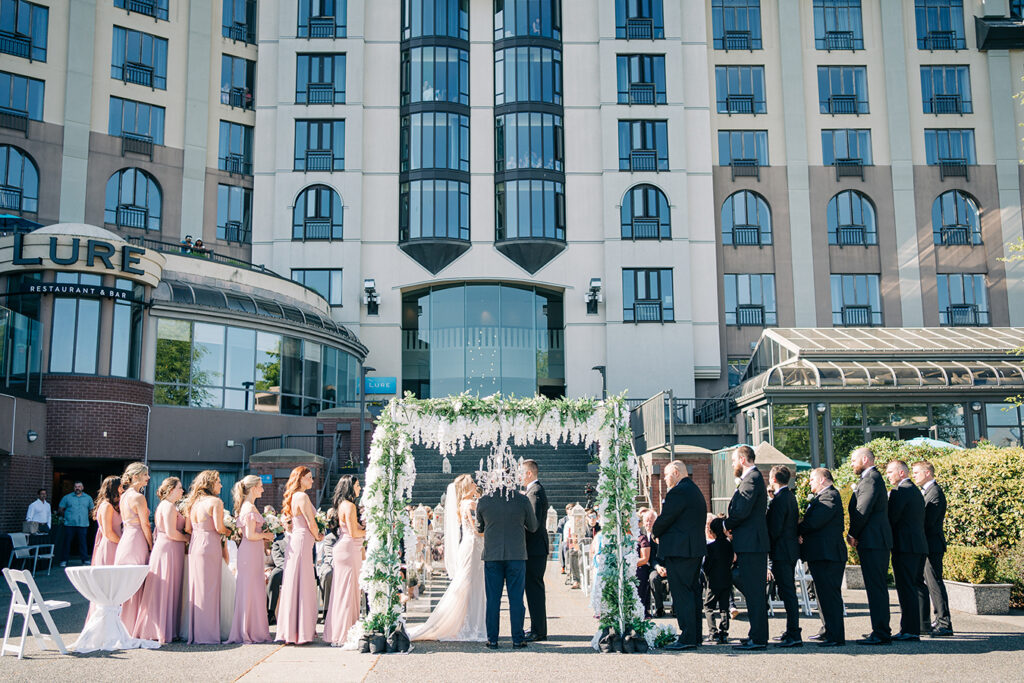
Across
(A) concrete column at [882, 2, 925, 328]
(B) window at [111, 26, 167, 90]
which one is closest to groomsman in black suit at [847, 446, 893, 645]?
(A) concrete column at [882, 2, 925, 328]

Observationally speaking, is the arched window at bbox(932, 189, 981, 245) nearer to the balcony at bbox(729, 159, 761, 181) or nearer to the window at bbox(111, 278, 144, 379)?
the balcony at bbox(729, 159, 761, 181)

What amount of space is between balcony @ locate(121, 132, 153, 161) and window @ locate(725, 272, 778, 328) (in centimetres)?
2228

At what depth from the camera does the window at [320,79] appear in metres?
35.7

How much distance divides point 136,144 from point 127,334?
13.6 metres

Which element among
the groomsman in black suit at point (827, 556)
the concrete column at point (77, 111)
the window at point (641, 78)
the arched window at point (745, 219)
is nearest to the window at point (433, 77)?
the window at point (641, 78)

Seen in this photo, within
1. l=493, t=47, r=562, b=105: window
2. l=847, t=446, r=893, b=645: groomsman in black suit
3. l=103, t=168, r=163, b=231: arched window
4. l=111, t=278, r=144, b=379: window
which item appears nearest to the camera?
l=847, t=446, r=893, b=645: groomsman in black suit

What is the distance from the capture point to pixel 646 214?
3538 cm

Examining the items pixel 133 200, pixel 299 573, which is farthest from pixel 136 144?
pixel 299 573

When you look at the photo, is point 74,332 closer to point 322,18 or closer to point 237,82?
point 237,82

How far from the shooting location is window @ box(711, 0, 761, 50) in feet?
122

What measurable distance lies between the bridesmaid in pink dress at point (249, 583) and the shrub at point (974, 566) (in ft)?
29.4

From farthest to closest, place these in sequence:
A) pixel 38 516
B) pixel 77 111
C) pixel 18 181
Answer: pixel 77 111
pixel 18 181
pixel 38 516

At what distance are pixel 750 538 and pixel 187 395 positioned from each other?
1825 centimetres

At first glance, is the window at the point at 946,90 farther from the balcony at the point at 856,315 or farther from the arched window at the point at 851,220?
the balcony at the point at 856,315
